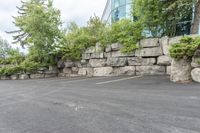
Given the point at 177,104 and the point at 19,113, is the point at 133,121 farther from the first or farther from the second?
the point at 19,113

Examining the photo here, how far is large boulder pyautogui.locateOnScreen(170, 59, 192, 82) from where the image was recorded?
22.3 ft

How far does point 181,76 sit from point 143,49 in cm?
332

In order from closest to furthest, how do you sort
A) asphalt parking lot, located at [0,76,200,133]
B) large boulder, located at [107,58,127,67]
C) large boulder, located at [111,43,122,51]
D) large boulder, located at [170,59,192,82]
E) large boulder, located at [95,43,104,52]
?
asphalt parking lot, located at [0,76,200,133] < large boulder, located at [170,59,192,82] < large boulder, located at [107,58,127,67] < large boulder, located at [111,43,122,51] < large boulder, located at [95,43,104,52]

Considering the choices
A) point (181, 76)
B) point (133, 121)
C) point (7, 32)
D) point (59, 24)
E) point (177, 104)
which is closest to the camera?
point (133, 121)

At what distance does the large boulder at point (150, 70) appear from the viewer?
31.0 ft

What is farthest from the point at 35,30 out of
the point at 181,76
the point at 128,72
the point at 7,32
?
the point at 7,32

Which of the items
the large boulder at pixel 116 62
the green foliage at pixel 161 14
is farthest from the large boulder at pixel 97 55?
the green foliage at pixel 161 14

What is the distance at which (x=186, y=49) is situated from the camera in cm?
672

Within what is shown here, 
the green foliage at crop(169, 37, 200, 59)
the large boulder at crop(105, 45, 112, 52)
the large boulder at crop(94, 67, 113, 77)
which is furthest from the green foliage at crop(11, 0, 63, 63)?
the green foliage at crop(169, 37, 200, 59)

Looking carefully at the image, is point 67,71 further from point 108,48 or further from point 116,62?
point 116,62

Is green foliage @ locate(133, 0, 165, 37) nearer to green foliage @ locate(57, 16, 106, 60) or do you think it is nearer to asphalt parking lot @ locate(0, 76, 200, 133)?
green foliage @ locate(57, 16, 106, 60)

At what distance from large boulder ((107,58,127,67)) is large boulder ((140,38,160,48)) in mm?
1223

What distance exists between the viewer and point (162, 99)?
4562 millimetres

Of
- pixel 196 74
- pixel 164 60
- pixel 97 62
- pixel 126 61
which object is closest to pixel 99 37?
pixel 97 62
